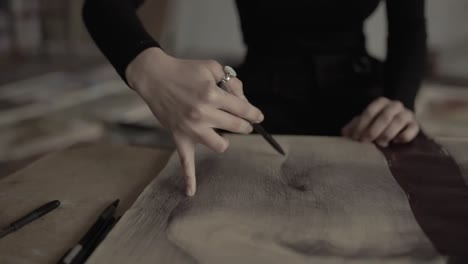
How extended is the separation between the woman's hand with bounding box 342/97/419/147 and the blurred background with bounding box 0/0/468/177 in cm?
79

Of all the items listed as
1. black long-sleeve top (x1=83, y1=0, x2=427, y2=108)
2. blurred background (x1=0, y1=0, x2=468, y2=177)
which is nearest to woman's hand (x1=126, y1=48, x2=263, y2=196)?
black long-sleeve top (x1=83, y1=0, x2=427, y2=108)

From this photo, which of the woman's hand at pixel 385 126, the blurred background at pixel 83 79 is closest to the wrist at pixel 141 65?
the woman's hand at pixel 385 126

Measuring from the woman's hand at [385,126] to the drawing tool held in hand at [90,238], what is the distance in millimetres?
357

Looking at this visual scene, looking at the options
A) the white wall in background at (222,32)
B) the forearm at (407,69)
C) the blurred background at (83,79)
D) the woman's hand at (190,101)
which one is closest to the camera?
the woman's hand at (190,101)

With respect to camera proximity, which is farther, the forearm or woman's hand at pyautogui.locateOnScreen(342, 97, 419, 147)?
the forearm

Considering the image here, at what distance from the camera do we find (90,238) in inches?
14.8

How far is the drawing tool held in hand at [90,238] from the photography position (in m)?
0.35

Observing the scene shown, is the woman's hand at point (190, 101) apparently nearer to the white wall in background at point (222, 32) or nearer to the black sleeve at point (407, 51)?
the black sleeve at point (407, 51)

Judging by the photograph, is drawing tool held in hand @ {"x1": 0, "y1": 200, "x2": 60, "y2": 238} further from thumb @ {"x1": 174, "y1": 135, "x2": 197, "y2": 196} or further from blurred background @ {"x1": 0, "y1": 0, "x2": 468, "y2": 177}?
blurred background @ {"x1": 0, "y1": 0, "x2": 468, "y2": 177}

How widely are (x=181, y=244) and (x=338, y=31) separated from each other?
58 cm

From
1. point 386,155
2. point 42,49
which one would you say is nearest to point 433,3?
point 386,155

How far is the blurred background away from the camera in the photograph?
1481 millimetres

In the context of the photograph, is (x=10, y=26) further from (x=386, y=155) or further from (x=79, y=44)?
(x=386, y=155)

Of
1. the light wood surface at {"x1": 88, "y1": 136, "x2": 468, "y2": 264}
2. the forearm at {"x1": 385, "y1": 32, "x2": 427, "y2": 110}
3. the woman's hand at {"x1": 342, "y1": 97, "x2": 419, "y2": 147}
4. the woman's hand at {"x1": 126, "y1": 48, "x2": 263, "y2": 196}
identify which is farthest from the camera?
the forearm at {"x1": 385, "y1": 32, "x2": 427, "y2": 110}
